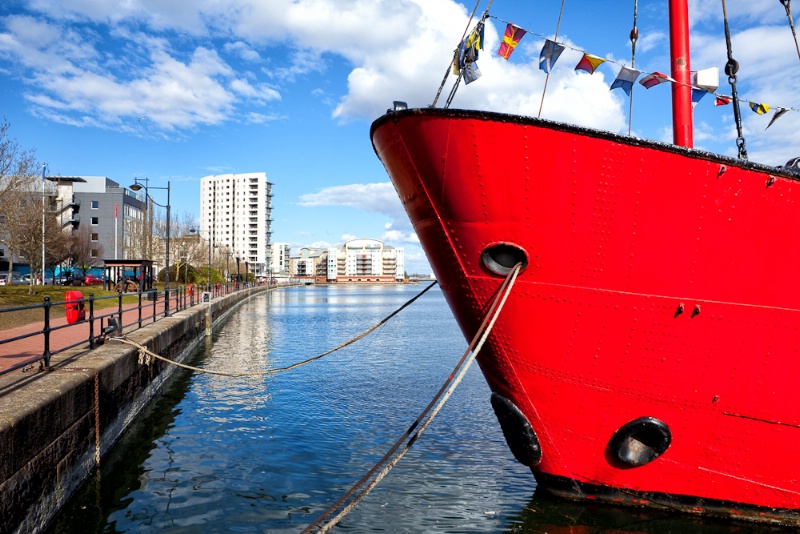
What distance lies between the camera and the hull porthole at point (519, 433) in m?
5.53

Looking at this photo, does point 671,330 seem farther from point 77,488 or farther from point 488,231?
point 77,488

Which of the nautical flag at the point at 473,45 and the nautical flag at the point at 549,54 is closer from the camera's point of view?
the nautical flag at the point at 473,45

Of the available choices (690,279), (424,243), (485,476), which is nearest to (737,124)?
(690,279)

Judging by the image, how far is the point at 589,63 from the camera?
22.0 ft

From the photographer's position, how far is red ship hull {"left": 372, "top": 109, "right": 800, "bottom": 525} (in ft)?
15.4

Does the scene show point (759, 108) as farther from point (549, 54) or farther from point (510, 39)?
point (510, 39)

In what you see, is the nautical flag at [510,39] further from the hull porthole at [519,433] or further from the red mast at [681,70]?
the hull porthole at [519,433]

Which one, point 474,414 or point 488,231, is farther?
point 474,414

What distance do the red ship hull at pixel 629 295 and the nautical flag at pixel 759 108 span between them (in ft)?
12.2

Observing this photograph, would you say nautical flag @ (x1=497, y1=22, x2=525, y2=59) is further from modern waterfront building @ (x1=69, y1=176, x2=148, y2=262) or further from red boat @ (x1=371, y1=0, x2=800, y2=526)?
modern waterfront building @ (x1=69, y1=176, x2=148, y2=262)

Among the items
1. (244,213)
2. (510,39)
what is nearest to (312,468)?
(510,39)

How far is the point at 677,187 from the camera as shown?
4.66 m

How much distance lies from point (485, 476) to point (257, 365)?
11365mm

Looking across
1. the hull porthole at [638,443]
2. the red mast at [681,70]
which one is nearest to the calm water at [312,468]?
the hull porthole at [638,443]
